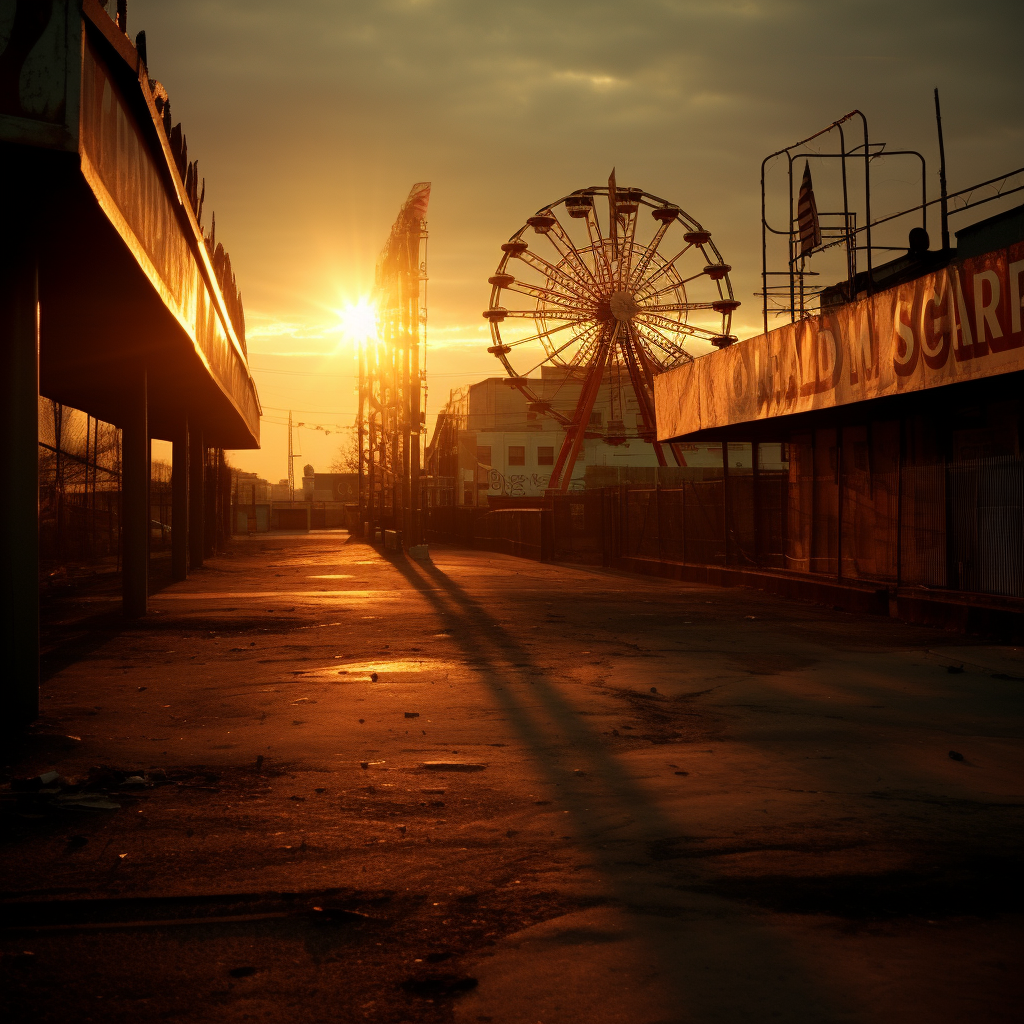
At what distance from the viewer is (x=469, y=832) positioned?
206 inches

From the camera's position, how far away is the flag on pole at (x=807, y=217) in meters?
20.0

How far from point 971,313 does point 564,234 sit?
127ft

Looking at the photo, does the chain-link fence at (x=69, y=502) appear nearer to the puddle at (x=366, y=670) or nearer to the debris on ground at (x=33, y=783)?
the puddle at (x=366, y=670)

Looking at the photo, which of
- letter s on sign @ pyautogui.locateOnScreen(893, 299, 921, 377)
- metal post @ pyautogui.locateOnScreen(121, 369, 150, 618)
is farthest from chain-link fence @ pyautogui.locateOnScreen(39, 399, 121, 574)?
letter s on sign @ pyautogui.locateOnScreen(893, 299, 921, 377)

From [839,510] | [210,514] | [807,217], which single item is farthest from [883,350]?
[210,514]

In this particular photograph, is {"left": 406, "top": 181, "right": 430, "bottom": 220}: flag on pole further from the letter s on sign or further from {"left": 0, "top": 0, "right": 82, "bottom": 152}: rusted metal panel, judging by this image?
{"left": 0, "top": 0, "right": 82, "bottom": 152}: rusted metal panel

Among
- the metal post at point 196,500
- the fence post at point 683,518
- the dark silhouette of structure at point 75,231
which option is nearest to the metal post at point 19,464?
the dark silhouette of structure at point 75,231

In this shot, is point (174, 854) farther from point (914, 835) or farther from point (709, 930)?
point (914, 835)

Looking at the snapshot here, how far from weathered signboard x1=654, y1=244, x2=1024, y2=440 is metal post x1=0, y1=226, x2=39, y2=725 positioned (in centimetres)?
957

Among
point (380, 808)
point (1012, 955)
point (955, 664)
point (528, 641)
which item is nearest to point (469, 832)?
point (380, 808)

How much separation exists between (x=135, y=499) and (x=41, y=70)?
1101cm

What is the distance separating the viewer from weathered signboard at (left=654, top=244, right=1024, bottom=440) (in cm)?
1223

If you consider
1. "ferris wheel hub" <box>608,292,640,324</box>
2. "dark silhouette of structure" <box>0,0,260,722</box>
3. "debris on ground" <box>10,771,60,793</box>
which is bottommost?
"debris on ground" <box>10,771,60,793</box>

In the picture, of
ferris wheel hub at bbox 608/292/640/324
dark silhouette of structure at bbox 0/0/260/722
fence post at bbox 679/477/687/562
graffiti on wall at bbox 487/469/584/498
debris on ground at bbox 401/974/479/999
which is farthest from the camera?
graffiti on wall at bbox 487/469/584/498
